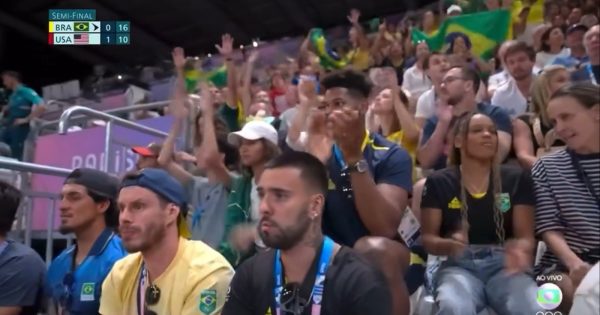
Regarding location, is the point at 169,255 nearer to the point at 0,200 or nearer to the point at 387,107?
the point at 0,200

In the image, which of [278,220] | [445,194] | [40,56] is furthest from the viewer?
[40,56]

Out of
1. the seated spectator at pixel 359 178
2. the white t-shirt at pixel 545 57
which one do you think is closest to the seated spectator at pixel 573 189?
the seated spectator at pixel 359 178

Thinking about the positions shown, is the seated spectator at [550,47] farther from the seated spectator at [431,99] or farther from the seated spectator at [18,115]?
the seated spectator at [18,115]

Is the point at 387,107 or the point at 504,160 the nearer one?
the point at 504,160

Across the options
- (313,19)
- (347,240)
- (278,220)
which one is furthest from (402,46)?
(278,220)

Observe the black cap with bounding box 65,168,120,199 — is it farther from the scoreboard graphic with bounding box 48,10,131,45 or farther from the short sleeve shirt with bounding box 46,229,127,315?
the scoreboard graphic with bounding box 48,10,131,45

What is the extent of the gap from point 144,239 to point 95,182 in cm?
84

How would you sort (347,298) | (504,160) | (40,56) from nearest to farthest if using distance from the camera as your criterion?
(347,298), (504,160), (40,56)

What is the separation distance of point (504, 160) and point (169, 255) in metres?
2.02

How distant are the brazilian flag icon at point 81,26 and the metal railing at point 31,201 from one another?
4.09 meters

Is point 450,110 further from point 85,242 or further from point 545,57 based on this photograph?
point 545,57

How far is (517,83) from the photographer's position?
17.7 ft

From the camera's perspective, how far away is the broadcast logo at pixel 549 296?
2890 millimetres

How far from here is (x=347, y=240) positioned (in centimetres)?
331
